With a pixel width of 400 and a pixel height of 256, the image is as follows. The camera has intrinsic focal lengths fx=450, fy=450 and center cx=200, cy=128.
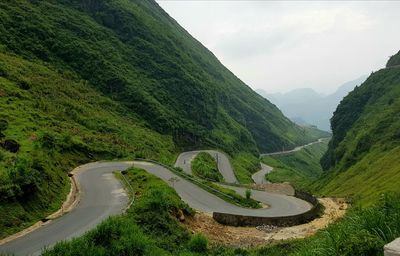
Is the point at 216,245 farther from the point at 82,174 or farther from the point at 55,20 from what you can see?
the point at 55,20

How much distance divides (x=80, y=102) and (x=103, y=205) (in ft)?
251

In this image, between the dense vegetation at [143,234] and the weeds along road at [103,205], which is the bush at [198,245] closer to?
the dense vegetation at [143,234]

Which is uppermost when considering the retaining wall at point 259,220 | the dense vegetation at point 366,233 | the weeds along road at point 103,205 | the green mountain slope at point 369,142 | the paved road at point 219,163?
the green mountain slope at point 369,142

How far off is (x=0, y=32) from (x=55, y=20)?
33.1 metres

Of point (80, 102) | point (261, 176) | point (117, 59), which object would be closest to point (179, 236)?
point (80, 102)

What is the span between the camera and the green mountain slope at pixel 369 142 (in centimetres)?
7816

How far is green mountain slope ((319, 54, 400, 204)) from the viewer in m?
78.2

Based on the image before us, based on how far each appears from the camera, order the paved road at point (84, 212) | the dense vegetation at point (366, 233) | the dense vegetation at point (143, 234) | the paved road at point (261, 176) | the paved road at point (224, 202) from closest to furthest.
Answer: the dense vegetation at point (366, 233) < the dense vegetation at point (143, 234) < the paved road at point (84, 212) < the paved road at point (224, 202) < the paved road at point (261, 176)

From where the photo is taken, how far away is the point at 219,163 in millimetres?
144125

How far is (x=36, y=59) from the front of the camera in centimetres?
12950

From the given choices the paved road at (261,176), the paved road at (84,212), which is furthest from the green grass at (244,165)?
the paved road at (84,212)

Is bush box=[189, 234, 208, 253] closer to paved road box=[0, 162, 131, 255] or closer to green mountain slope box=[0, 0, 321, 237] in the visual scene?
paved road box=[0, 162, 131, 255]

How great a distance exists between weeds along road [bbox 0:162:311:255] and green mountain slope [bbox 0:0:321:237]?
2298 millimetres

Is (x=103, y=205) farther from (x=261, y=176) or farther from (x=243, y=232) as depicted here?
(x=261, y=176)
